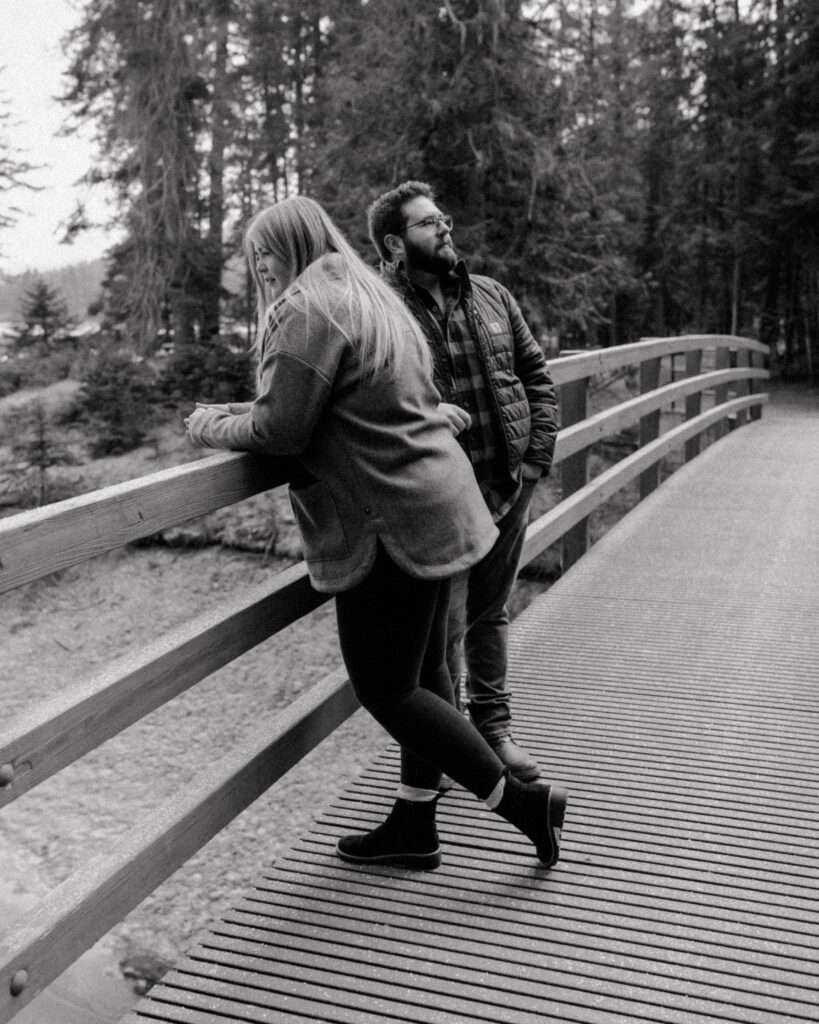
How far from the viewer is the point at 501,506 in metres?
3.46

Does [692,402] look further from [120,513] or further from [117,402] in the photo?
[117,402]

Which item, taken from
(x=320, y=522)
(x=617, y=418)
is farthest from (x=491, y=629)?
(x=617, y=418)

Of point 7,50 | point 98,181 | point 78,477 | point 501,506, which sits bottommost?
point 78,477

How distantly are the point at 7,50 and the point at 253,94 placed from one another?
5.14 meters

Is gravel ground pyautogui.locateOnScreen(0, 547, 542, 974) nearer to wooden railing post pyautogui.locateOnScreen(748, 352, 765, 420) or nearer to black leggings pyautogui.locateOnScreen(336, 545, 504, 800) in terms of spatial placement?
wooden railing post pyautogui.locateOnScreen(748, 352, 765, 420)

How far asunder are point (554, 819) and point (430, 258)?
154 centimetres

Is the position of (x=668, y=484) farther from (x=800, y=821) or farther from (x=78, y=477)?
(x=78, y=477)

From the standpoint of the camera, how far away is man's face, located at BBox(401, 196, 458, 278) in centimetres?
312

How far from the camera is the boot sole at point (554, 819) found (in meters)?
2.92

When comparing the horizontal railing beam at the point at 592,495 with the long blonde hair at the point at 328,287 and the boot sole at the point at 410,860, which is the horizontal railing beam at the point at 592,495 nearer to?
the boot sole at the point at 410,860

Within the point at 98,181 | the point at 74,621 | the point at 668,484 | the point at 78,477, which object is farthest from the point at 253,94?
the point at 668,484

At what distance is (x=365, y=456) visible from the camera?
8.49 ft

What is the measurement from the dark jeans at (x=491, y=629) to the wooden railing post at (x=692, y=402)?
640 cm

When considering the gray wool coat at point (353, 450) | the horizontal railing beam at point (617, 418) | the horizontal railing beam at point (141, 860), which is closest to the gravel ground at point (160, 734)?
the horizontal railing beam at point (617, 418)
